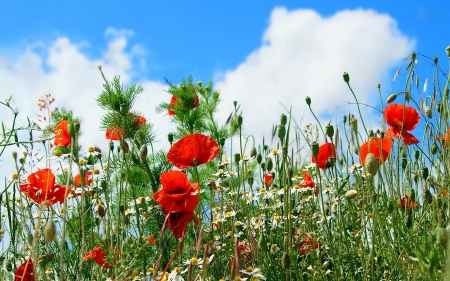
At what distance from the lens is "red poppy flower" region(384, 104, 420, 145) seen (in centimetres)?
187

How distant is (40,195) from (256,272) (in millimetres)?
673

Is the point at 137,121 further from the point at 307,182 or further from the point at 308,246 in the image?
the point at 308,246

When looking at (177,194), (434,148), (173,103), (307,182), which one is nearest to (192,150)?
(177,194)

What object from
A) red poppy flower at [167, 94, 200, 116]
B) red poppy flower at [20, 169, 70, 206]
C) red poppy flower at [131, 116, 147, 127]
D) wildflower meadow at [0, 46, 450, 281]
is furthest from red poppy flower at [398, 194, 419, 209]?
red poppy flower at [167, 94, 200, 116]

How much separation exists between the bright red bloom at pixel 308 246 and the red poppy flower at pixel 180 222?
440 mm

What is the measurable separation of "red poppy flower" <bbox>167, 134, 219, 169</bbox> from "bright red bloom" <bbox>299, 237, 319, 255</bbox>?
17.6 inches

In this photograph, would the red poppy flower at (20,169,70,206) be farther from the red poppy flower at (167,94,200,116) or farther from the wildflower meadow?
the red poppy flower at (167,94,200,116)

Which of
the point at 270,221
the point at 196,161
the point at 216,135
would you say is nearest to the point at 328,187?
the point at 270,221

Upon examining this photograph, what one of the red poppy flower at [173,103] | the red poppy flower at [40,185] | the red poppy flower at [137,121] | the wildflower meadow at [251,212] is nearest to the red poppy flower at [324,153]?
the wildflower meadow at [251,212]

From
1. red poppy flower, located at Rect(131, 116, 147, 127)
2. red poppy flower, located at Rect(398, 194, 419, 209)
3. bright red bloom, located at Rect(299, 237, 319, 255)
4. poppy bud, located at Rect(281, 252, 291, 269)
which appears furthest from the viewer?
red poppy flower, located at Rect(131, 116, 147, 127)

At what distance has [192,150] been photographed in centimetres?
158

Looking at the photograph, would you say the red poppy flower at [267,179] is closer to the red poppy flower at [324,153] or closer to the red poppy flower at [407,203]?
the red poppy flower at [324,153]

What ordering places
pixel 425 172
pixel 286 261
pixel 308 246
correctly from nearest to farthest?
pixel 286 261
pixel 425 172
pixel 308 246

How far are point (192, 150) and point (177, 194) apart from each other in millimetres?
150
